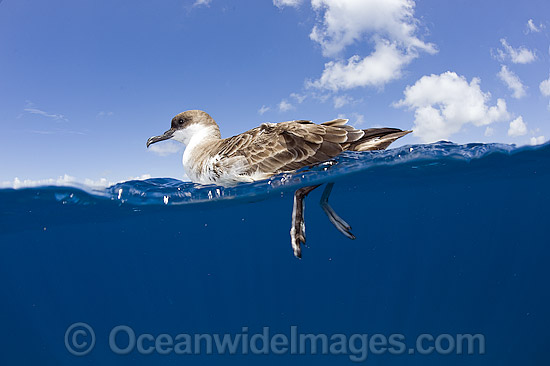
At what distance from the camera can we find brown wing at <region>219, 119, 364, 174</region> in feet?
14.8

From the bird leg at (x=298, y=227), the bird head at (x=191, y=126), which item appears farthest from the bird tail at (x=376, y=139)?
the bird head at (x=191, y=126)

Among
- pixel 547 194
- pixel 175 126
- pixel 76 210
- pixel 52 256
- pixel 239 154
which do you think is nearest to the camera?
pixel 239 154

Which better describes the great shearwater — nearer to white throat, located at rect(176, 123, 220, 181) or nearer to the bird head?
white throat, located at rect(176, 123, 220, 181)

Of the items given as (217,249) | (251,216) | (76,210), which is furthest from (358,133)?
(217,249)

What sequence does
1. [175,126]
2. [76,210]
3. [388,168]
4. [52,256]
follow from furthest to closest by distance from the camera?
[52,256]
[76,210]
[388,168]
[175,126]

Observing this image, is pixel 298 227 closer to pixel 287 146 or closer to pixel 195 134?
pixel 287 146

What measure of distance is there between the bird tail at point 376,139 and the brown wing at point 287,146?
0.35ft

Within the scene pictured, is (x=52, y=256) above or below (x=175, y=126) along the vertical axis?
below

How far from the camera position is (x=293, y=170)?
468cm

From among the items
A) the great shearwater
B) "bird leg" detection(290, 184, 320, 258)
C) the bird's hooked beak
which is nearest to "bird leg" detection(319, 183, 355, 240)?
the great shearwater

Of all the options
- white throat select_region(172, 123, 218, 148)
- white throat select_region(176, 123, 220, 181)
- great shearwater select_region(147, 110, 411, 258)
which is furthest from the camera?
white throat select_region(172, 123, 218, 148)

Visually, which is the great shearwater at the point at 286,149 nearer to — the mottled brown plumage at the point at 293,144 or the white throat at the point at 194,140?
the mottled brown plumage at the point at 293,144

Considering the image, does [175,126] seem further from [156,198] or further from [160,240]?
[160,240]

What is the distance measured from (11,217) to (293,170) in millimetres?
9630
